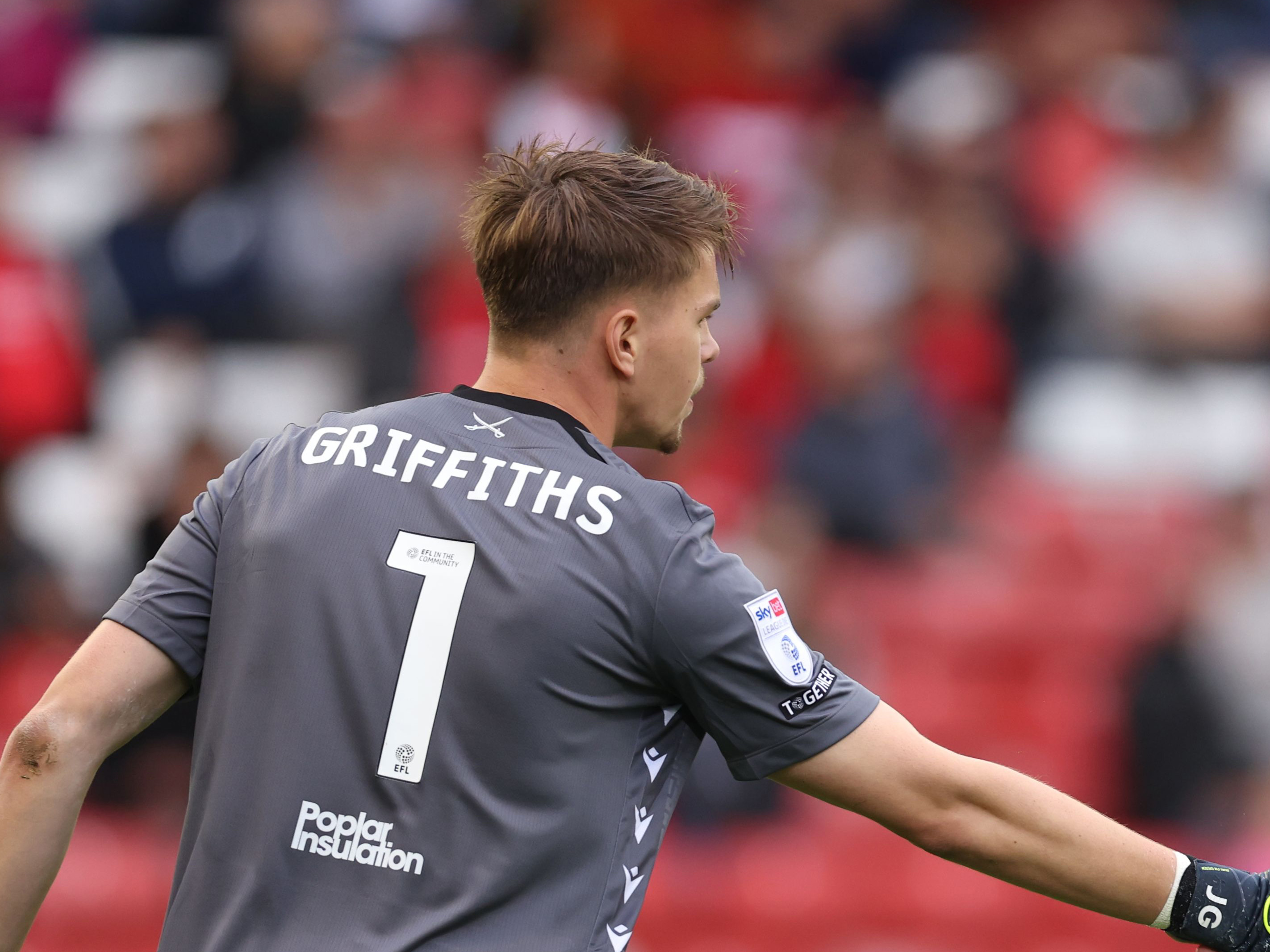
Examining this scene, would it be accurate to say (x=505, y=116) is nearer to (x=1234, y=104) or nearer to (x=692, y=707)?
(x=1234, y=104)

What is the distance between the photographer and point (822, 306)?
816 cm

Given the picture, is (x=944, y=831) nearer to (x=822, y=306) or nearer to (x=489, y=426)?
(x=489, y=426)

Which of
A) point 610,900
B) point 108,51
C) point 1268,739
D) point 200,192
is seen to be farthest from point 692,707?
point 108,51

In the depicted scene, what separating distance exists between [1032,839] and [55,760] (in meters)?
1.44

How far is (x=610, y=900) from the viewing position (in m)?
2.29

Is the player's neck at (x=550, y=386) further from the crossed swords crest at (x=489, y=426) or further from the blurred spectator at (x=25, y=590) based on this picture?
the blurred spectator at (x=25, y=590)

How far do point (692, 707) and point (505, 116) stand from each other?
7.17 m

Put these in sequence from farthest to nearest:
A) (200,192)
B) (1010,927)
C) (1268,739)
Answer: (200,192) < (1268,739) < (1010,927)

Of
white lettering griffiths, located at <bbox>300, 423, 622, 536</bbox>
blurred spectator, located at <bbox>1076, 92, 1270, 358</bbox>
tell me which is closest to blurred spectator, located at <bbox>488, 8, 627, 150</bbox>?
blurred spectator, located at <bbox>1076, 92, 1270, 358</bbox>

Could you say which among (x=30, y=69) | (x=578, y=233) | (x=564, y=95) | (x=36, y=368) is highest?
(x=564, y=95)

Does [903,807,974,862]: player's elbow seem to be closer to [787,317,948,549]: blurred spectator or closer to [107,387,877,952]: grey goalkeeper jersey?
[107,387,877,952]: grey goalkeeper jersey

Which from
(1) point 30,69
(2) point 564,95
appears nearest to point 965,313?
(2) point 564,95

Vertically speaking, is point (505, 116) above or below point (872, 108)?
below

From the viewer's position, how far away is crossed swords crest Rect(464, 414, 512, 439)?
2.42 m
